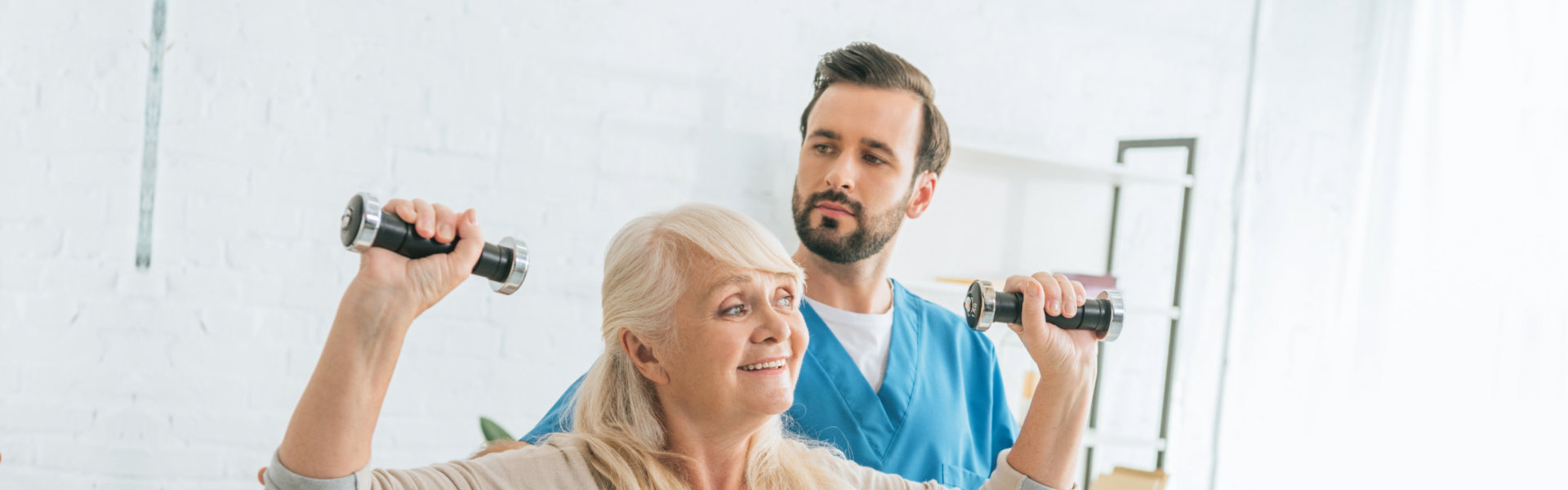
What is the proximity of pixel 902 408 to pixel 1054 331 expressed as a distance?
29cm

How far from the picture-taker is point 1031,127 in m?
2.74

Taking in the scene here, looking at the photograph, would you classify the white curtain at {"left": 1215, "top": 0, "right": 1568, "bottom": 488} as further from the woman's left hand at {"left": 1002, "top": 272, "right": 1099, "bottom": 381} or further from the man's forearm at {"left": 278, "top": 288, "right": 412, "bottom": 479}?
the man's forearm at {"left": 278, "top": 288, "right": 412, "bottom": 479}

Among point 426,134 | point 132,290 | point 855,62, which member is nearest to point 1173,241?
point 855,62

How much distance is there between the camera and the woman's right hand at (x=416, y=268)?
96cm

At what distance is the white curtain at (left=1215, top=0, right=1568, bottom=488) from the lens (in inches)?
103

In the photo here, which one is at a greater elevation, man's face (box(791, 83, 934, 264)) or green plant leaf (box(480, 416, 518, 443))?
man's face (box(791, 83, 934, 264))

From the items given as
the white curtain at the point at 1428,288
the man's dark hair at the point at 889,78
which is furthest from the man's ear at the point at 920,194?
the white curtain at the point at 1428,288

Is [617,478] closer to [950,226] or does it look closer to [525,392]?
[525,392]

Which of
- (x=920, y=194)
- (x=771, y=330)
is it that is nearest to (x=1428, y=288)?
(x=920, y=194)

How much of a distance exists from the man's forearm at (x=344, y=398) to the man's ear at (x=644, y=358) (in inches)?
15.2

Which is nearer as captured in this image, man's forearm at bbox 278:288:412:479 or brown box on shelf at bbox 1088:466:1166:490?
man's forearm at bbox 278:288:412:479

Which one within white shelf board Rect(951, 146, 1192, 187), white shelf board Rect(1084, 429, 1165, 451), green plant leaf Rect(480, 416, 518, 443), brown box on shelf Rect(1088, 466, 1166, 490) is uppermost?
white shelf board Rect(951, 146, 1192, 187)

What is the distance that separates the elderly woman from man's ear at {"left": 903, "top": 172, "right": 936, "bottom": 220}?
0.38 metres

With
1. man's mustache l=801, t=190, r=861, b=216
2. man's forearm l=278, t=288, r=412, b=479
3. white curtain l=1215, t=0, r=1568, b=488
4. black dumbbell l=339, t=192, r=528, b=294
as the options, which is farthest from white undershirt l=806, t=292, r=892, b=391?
white curtain l=1215, t=0, r=1568, b=488
